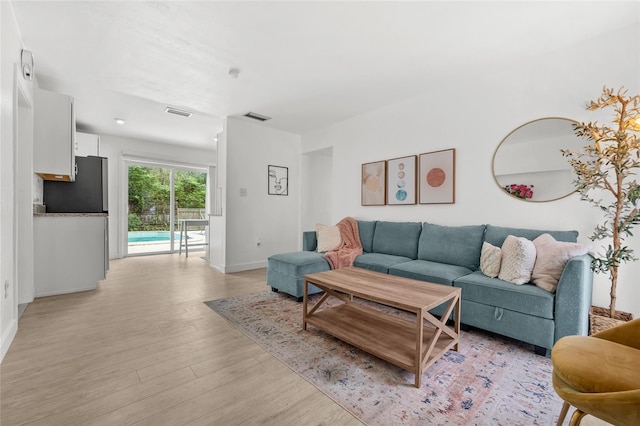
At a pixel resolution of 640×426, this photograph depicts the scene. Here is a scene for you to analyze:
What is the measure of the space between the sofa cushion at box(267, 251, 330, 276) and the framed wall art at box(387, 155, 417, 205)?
1337mm

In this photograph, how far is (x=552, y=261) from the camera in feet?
6.63

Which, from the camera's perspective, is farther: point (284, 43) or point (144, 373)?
point (284, 43)

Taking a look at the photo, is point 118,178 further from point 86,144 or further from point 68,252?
point 68,252

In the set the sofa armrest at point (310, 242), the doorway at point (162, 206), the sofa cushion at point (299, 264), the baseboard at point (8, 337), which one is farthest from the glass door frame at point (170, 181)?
the sofa cushion at point (299, 264)

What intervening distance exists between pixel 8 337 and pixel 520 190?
4459 millimetres

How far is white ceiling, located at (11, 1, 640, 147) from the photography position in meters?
1.98

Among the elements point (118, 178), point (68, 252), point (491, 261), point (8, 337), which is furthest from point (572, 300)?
point (118, 178)

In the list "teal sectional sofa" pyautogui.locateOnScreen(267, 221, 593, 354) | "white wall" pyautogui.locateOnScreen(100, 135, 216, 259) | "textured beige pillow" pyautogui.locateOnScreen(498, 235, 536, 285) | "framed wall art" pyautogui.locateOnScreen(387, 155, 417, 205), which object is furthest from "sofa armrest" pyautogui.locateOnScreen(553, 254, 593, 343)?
"white wall" pyautogui.locateOnScreen(100, 135, 216, 259)

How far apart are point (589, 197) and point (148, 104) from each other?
5.22 meters

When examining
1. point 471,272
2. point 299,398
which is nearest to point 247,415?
point 299,398

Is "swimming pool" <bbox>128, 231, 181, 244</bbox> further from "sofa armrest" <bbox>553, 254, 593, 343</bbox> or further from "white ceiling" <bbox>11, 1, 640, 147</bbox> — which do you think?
"sofa armrest" <bbox>553, 254, 593, 343</bbox>

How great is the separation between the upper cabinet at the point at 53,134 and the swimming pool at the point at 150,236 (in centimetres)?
306

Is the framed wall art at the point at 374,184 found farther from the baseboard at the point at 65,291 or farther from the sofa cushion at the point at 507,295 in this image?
the baseboard at the point at 65,291

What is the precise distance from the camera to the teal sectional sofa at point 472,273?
72.9 inches
